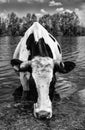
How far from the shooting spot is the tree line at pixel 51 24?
455 feet

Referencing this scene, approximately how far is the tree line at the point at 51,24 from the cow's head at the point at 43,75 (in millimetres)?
129285

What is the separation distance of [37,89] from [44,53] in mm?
1163

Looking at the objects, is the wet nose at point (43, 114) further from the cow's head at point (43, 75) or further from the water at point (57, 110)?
the water at point (57, 110)

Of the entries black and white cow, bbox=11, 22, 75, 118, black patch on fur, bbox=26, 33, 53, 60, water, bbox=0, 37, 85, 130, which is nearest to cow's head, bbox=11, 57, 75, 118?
black and white cow, bbox=11, 22, 75, 118

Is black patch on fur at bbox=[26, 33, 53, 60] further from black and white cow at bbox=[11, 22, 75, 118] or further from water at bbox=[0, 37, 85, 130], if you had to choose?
water at bbox=[0, 37, 85, 130]

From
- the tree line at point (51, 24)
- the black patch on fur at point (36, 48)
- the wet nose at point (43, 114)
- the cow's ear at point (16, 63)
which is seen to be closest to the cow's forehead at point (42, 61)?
the black patch on fur at point (36, 48)

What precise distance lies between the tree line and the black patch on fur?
419 feet

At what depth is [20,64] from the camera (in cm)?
668

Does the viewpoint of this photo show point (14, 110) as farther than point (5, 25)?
No

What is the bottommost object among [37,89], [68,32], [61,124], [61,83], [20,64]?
[68,32]

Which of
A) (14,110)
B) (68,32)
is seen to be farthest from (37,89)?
(68,32)

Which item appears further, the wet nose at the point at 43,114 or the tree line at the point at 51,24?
the tree line at the point at 51,24

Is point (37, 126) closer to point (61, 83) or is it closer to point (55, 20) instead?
point (61, 83)

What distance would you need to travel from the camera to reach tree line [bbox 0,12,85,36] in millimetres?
138600
